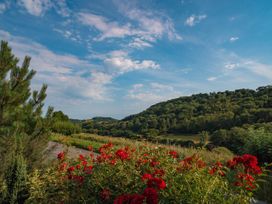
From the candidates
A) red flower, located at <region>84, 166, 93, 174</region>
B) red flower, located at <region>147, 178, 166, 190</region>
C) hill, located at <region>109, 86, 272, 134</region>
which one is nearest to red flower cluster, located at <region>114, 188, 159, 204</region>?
red flower, located at <region>147, 178, 166, 190</region>

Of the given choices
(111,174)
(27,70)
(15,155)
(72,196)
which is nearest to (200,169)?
(111,174)

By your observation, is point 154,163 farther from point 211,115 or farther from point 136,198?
point 211,115

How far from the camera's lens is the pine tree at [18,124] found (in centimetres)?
410

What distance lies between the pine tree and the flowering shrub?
45cm

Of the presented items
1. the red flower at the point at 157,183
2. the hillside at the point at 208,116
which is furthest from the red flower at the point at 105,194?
the hillside at the point at 208,116

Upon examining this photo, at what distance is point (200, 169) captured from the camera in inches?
135

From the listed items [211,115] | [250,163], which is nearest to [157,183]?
[250,163]

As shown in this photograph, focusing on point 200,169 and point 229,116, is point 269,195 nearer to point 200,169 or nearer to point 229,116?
point 200,169

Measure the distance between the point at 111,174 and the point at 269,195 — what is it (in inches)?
142

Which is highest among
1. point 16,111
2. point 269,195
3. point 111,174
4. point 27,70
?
point 27,70

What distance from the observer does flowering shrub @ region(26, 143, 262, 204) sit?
292 cm

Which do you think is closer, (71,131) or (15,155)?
(15,155)

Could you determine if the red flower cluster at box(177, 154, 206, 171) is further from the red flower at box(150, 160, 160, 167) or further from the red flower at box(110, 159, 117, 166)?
the red flower at box(110, 159, 117, 166)

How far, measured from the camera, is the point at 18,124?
4.31 meters
